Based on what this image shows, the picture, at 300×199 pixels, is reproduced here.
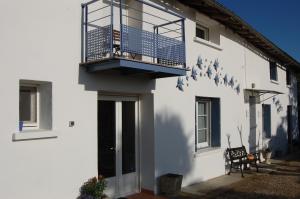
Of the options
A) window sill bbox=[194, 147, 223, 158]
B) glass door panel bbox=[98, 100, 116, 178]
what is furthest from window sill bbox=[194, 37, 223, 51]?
glass door panel bbox=[98, 100, 116, 178]

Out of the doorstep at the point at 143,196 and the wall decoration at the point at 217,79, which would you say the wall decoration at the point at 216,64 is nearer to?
the wall decoration at the point at 217,79

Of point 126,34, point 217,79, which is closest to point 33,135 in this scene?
point 126,34

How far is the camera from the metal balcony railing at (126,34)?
263 inches

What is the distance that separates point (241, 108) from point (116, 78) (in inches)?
279

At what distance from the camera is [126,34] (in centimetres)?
672

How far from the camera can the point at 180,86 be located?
31.5 ft

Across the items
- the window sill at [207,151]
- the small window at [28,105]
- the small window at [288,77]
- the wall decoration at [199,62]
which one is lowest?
the window sill at [207,151]

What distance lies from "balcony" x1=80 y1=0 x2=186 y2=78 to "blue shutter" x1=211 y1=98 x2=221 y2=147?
146 inches

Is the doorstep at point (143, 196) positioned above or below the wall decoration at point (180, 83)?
below

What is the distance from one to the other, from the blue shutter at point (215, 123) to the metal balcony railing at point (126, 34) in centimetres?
358

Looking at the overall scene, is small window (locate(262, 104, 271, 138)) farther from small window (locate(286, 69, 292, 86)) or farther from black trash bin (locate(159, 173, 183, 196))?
black trash bin (locate(159, 173, 183, 196))

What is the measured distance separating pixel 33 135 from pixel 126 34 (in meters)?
2.50

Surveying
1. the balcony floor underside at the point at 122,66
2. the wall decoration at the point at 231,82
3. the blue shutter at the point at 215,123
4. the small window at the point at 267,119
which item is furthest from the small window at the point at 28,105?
the small window at the point at 267,119

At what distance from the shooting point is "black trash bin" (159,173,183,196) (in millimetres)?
8594
